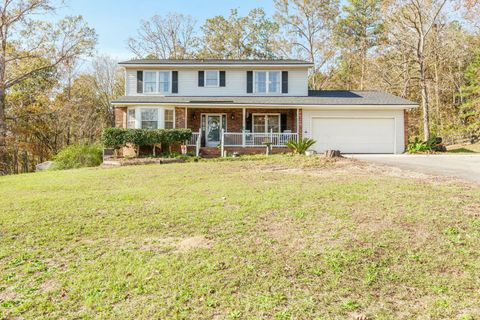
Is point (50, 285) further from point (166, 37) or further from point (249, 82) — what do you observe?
point (166, 37)

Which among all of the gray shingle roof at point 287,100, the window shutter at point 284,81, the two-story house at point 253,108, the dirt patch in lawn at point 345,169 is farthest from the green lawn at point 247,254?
the window shutter at point 284,81

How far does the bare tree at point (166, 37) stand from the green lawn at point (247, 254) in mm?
26506

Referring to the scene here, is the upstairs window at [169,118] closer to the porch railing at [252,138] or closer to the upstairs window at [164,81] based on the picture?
the porch railing at [252,138]

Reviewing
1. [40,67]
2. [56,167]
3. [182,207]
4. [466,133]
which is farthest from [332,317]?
[466,133]

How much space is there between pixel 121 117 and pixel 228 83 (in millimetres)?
6354

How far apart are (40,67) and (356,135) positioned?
21.5 metres

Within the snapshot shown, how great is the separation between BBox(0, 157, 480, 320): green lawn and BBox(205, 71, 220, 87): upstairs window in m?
12.8

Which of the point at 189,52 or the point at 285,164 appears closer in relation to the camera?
the point at 285,164

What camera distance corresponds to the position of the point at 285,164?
11672 millimetres

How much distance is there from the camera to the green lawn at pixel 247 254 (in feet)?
9.92

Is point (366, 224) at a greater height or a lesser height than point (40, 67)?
lesser

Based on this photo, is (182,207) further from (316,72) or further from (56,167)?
(316,72)

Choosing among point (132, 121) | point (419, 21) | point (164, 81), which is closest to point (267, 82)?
point (164, 81)

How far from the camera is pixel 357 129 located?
57.5 ft
